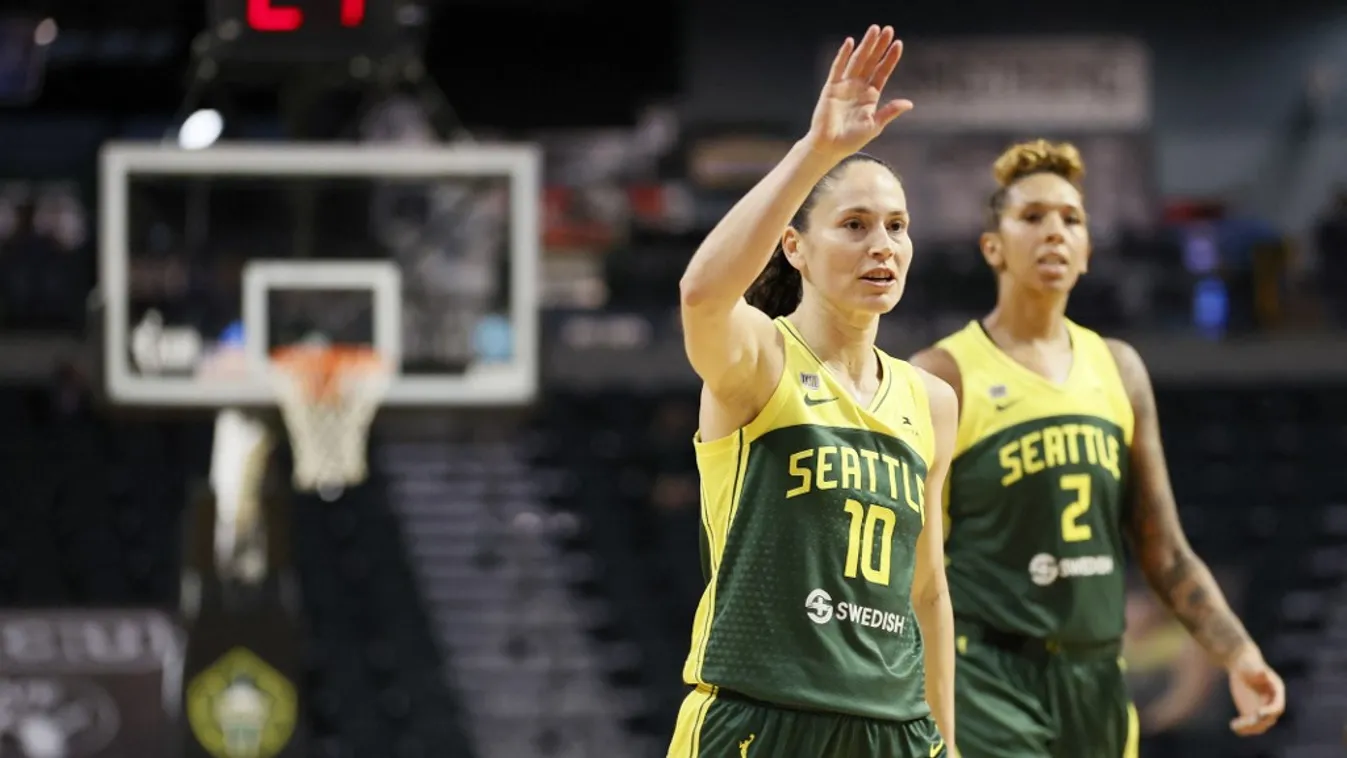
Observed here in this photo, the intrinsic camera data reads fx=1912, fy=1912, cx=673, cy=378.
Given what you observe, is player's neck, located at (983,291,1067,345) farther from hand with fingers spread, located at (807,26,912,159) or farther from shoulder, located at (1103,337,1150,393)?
hand with fingers spread, located at (807,26,912,159)

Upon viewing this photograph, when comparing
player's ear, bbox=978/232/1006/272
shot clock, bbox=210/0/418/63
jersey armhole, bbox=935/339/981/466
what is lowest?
jersey armhole, bbox=935/339/981/466

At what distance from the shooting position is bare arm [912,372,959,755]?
3.73 meters

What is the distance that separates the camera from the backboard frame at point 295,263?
30.7 feet

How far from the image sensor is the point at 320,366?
9766 mm

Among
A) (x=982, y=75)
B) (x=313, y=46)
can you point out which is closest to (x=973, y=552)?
(x=313, y=46)

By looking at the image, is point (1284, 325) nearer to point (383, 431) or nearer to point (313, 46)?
point (383, 431)

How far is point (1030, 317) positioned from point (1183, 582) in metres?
0.74

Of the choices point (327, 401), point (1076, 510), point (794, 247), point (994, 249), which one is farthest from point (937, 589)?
point (327, 401)

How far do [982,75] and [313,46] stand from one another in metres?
10.3

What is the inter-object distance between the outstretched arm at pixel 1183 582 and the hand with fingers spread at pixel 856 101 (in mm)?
1865

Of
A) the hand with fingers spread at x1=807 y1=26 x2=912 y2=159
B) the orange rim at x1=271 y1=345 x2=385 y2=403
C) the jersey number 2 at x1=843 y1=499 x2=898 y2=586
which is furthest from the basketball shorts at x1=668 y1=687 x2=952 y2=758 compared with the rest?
the orange rim at x1=271 y1=345 x2=385 y2=403

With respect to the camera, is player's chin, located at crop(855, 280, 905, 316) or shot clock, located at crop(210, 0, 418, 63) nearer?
player's chin, located at crop(855, 280, 905, 316)

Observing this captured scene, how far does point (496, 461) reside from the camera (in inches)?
581

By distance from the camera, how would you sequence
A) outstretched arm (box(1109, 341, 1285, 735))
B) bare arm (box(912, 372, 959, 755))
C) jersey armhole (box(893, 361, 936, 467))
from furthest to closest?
outstretched arm (box(1109, 341, 1285, 735))
bare arm (box(912, 372, 959, 755))
jersey armhole (box(893, 361, 936, 467))
